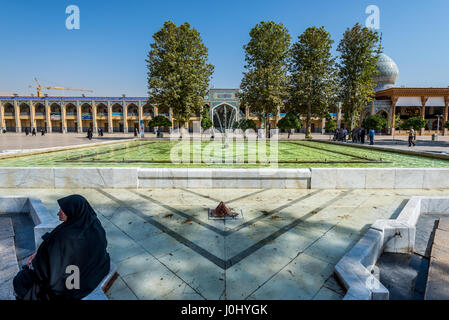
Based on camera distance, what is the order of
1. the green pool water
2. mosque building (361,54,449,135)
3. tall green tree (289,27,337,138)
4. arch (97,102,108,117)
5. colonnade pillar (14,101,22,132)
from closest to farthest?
the green pool water → tall green tree (289,27,337,138) → mosque building (361,54,449,135) → colonnade pillar (14,101,22,132) → arch (97,102,108,117)

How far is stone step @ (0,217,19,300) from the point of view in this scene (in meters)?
2.49

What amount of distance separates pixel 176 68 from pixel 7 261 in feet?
66.7

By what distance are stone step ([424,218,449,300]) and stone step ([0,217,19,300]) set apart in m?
4.10

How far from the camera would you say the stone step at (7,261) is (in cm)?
249

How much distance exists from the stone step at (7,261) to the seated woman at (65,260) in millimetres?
761

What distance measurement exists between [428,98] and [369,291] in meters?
45.7

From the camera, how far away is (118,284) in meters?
2.50

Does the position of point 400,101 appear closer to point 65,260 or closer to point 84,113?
point 65,260

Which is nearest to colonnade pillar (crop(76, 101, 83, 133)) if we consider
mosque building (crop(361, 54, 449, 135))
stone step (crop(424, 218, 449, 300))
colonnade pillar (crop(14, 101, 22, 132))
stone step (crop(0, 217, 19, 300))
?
colonnade pillar (crop(14, 101, 22, 132))

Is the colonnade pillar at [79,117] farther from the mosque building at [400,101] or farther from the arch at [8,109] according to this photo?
the mosque building at [400,101]

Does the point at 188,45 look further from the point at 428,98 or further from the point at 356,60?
the point at 428,98

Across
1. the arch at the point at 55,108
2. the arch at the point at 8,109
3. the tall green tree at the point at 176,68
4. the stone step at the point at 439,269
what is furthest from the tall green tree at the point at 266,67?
the arch at the point at 8,109

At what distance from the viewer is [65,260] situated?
6.27ft

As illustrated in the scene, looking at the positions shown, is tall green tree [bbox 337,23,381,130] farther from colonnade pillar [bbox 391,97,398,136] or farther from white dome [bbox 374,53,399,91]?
white dome [bbox 374,53,399,91]
